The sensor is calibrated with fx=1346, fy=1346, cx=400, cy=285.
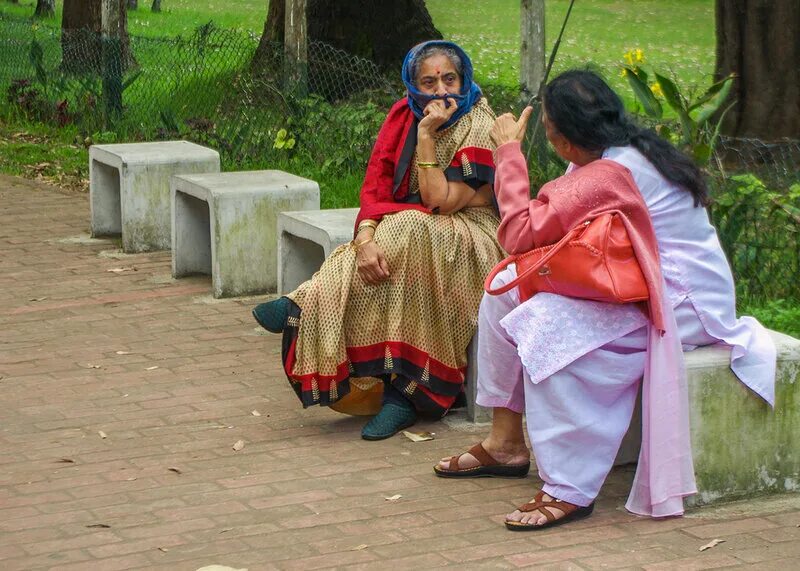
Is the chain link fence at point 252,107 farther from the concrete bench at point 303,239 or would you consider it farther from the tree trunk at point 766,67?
the concrete bench at point 303,239

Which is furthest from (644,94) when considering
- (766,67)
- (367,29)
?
(367,29)

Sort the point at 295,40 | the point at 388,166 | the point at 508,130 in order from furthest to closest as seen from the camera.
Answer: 1. the point at 295,40
2. the point at 388,166
3. the point at 508,130

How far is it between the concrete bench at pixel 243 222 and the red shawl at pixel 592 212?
3.32m

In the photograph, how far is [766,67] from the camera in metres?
10.2

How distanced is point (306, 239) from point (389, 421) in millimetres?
1848

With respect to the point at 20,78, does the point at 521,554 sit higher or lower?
lower

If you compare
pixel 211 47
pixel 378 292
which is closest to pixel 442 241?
pixel 378 292

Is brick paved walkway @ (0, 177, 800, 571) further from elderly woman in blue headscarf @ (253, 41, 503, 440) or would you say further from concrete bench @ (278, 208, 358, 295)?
concrete bench @ (278, 208, 358, 295)

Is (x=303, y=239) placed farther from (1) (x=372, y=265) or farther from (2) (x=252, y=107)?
(2) (x=252, y=107)

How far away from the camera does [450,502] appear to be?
4.73 m

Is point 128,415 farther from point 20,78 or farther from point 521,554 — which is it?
point 20,78

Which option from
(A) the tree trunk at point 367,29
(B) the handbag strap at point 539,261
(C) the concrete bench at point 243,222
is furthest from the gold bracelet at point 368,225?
(A) the tree trunk at point 367,29

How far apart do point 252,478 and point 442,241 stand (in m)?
1.27

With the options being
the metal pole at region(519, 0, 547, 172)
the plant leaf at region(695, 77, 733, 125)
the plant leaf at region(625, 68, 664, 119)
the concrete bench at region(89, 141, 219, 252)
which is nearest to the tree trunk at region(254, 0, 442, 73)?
the metal pole at region(519, 0, 547, 172)
